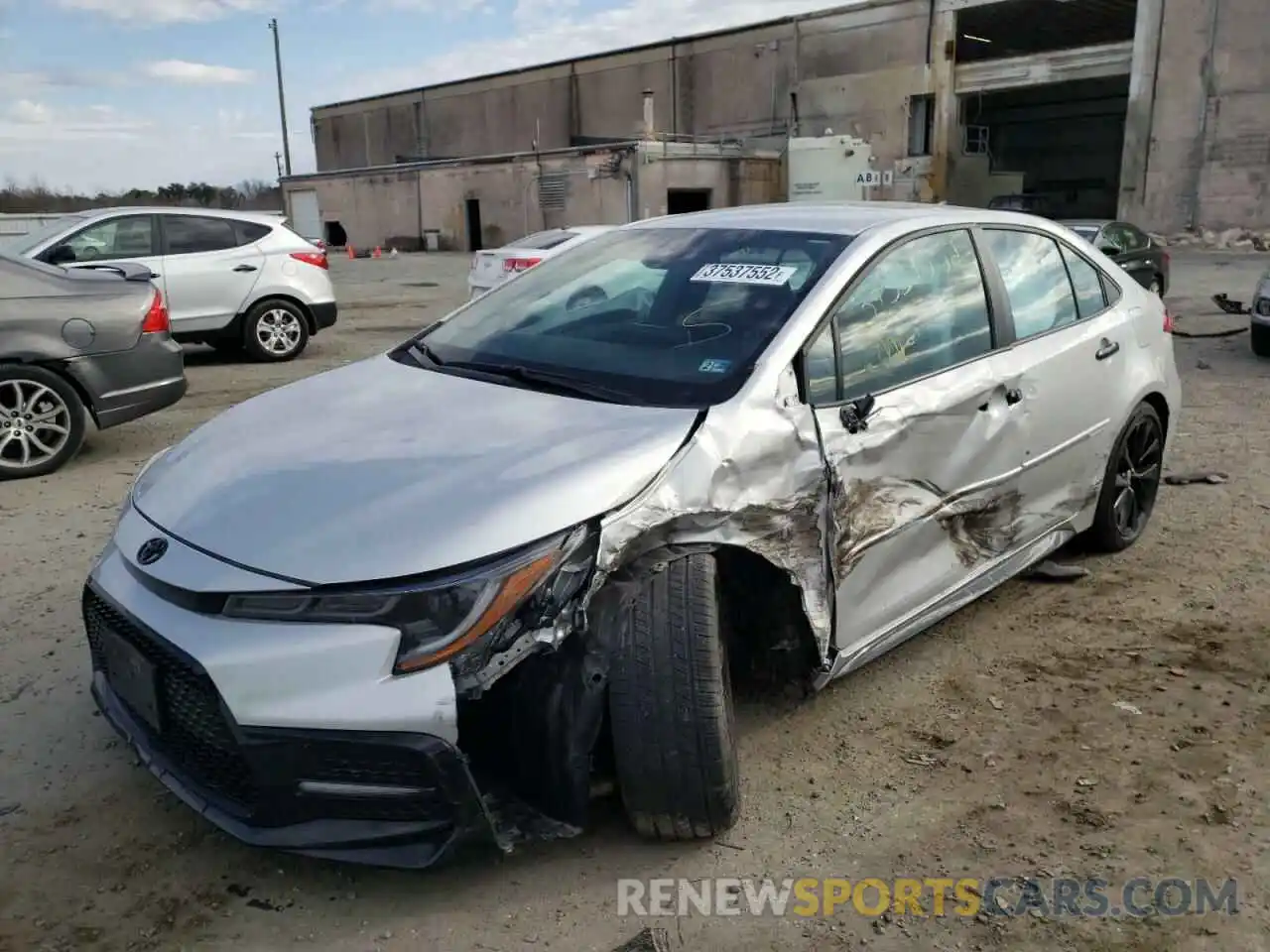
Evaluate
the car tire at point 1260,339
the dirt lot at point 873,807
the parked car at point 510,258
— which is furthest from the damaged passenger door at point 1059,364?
the parked car at point 510,258

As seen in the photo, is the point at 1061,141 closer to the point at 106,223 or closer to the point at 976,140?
the point at 976,140

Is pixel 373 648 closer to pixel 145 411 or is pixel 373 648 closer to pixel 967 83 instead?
pixel 145 411

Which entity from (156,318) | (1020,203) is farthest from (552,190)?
(156,318)

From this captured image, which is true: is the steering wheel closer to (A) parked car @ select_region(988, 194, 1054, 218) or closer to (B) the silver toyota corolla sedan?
(B) the silver toyota corolla sedan

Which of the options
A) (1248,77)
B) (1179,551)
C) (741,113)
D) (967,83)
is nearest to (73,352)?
(1179,551)

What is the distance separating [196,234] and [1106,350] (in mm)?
8525

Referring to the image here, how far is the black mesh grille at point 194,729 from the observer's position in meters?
2.31

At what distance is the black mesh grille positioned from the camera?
2309 millimetres

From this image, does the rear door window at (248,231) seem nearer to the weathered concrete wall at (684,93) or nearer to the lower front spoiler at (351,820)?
the lower front spoiler at (351,820)

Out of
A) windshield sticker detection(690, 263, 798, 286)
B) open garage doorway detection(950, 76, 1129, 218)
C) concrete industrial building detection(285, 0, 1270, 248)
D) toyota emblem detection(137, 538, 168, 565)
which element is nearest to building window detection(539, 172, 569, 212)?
concrete industrial building detection(285, 0, 1270, 248)

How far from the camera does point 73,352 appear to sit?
20.3 feet

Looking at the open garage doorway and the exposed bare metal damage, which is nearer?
the exposed bare metal damage

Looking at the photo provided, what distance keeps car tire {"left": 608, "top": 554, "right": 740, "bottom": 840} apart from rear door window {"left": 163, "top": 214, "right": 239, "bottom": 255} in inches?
346

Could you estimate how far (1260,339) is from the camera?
10000 millimetres
